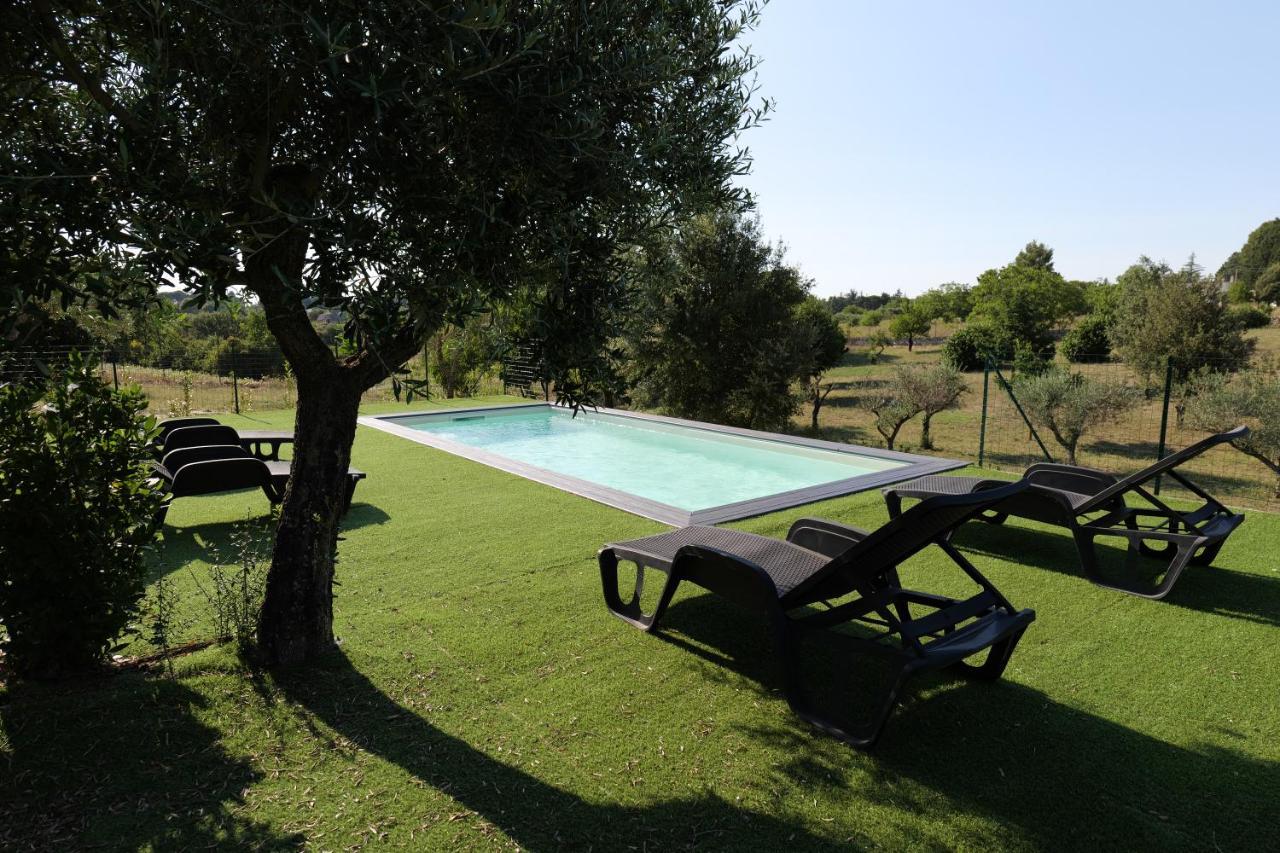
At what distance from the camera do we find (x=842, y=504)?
8234mm

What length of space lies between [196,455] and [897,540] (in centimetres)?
766

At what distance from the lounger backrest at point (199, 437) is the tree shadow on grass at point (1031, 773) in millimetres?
7814

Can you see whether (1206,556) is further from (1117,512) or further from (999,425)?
(999,425)

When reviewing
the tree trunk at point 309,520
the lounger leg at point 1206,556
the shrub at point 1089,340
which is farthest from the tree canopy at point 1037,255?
the tree trunk at point 309,520

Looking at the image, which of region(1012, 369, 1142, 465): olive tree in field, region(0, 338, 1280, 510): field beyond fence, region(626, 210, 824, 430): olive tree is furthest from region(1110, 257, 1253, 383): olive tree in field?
region(626, 210, 824, 430): olive tree

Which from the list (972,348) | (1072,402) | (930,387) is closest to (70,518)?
(1072,402)

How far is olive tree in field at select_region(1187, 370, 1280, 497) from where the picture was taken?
10602 millimetres

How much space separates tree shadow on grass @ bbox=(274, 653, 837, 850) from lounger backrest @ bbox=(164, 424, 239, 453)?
6.51 metres

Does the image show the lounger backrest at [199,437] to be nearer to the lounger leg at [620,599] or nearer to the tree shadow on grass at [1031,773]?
the lounger leg at [620,599]

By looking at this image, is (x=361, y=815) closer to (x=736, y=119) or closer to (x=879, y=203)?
(x=736, y=119)

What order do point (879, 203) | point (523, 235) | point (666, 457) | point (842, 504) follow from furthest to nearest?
point (879, 203) < point (666, 457) < point (842, 504) < point (523, 235)

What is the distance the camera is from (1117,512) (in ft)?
20.4

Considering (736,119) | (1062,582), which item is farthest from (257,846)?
(1062,582)

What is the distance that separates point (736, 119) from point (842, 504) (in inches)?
204
